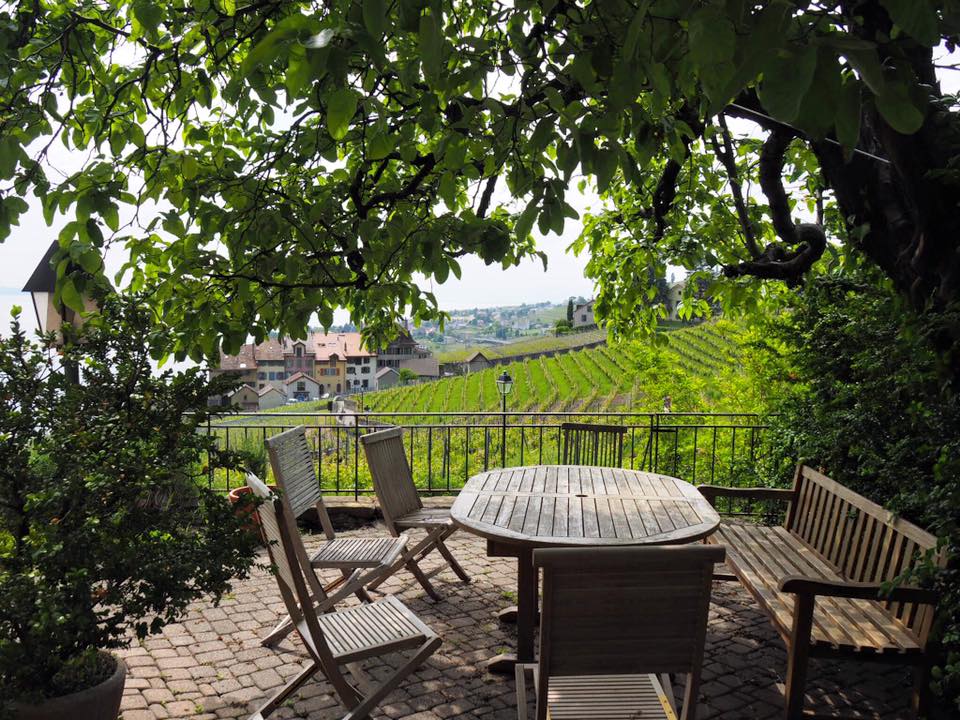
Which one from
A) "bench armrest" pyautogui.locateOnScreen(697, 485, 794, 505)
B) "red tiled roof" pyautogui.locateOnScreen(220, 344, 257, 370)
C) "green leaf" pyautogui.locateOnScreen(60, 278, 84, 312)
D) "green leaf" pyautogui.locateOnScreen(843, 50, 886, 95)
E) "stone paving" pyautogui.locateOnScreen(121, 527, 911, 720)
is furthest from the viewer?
"red tiled roof" pyautogui.locateOnScreen(220, 344, 257, 370)

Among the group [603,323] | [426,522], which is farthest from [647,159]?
[603,323]

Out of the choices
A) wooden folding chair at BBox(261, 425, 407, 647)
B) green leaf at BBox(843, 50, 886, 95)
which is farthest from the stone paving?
green leaf at BBox(843, 50, 886, 95)

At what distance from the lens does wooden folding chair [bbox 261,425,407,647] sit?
4.12 metres

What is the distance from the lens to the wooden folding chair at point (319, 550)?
162 inches

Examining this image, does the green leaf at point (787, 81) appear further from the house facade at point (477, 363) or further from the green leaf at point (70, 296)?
the house facade at point (477, 363)

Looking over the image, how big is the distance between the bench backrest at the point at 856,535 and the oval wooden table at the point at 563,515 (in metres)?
0.76

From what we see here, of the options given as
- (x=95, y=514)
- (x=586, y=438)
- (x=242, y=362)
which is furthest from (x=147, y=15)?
(x=242, y=362)

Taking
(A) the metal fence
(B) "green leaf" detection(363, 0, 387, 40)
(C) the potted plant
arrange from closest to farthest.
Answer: (B) "green leaf" detection(363, 0, 387, 40) → (C) the potted plant → (A) the metal fence

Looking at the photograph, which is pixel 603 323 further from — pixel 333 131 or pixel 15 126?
pixel 333 131

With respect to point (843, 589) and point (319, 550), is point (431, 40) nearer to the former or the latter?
point (843, 589)

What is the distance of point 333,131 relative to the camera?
1603 mm

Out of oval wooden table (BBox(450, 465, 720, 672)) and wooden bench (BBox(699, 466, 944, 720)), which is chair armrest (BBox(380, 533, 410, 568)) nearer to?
oval wooden table (BBox(450, 465, 720, 672))

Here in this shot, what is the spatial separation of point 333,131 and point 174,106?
290 centimetres

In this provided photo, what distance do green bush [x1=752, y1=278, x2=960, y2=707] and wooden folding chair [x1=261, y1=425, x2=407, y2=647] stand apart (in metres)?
2.85
